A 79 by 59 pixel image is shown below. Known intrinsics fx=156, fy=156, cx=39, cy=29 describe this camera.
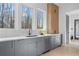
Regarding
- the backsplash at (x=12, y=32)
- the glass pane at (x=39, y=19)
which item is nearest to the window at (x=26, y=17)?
the backsplash at (x=12, y=32)

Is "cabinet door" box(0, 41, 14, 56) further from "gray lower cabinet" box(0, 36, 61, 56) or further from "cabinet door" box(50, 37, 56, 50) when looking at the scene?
"cabinet door" box(50, 37, 56, 50)

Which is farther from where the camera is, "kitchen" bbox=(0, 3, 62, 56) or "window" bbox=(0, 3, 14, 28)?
"window" bbox=(0, 3, 14, 28)

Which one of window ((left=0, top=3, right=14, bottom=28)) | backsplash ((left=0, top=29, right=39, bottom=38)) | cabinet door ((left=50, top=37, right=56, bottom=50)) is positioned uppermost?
window ((left=0, top=3, right=14, bottom=28))

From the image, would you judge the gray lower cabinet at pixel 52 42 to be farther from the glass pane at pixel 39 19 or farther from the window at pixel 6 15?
the window at pixel 6 15

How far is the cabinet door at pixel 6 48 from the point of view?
320 centimetres

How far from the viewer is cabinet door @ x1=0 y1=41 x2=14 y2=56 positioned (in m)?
3.20

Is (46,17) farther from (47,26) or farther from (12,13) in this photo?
(12,13)

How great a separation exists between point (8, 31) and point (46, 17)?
361 cm

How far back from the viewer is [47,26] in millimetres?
8078

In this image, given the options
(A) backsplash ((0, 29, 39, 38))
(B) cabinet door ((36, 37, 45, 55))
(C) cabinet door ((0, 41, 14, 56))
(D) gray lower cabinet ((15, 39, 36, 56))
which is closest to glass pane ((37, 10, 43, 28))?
(A) backsplash ((0, 29, 39, 38))

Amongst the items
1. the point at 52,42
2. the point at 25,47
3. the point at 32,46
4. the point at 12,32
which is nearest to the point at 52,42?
the point at 52,42

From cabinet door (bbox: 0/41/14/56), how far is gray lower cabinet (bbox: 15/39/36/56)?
0.25 meters

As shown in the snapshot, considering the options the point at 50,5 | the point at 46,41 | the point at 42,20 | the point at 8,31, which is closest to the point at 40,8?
the point at 42,20

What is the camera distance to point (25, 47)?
4.21 meters
